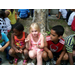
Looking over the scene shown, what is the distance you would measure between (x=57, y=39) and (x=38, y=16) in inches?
64.9

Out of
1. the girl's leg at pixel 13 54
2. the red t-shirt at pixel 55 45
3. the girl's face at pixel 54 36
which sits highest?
the girl's face at pixel 54 36

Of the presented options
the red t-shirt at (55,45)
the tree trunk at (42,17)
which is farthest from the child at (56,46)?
the tree trunk at (42,17)

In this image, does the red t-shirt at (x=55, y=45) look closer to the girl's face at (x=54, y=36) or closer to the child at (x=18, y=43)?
the girl's face at (x=54, y=36)

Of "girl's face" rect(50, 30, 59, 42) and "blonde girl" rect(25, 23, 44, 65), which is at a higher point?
"girl's face" rect(50, 30, 59, 42)

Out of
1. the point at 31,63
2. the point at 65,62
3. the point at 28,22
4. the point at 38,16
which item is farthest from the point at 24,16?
the point at 65,62

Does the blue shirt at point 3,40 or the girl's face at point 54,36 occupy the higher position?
the girl's face at point 54,36

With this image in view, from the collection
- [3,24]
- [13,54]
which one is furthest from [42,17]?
[13,54]

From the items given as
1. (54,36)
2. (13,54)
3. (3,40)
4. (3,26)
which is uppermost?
(3,26)

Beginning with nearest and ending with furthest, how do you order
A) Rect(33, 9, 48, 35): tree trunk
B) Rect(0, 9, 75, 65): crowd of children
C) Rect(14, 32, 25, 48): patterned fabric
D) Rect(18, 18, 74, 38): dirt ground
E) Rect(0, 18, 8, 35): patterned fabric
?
Rect(0, 9, 75, 65): crowd of children < Rect(14, 32, 25, 48): patterned fabric < Rect(0, 18, 8, 35): patterned fabric < Rect(33, 9, 48, 35): tree trunk < Rect(18, 18, 74, 38): dirt ground

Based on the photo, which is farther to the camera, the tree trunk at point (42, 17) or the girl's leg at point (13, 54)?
the tree trunk at point (42, 17)

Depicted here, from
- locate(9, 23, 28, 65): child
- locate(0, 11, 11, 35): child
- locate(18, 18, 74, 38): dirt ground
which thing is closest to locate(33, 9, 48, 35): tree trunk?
locate(18, 18, 74, 38): dirt ground

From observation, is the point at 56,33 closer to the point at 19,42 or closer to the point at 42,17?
the point at 19,42

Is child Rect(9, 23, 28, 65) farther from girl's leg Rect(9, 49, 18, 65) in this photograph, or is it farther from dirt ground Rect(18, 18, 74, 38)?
dirt ground Rect(18, 18, 74, 38)

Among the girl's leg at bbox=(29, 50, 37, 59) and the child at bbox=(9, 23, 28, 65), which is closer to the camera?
the girl's leg at bbox=(29, 50, 37, 59)
